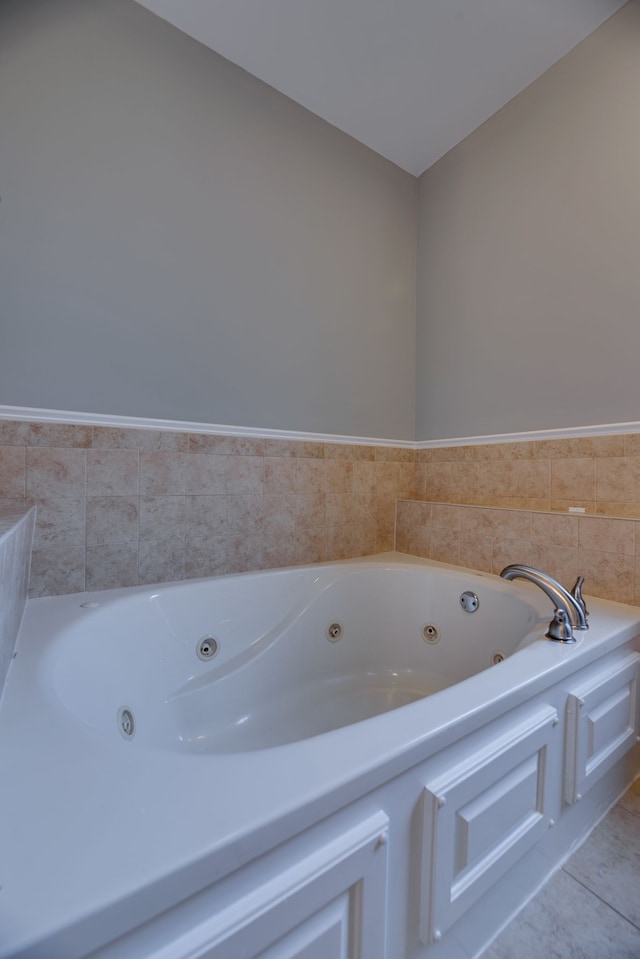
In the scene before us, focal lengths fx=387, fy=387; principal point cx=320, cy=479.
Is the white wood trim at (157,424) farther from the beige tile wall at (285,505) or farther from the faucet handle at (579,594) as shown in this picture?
the faucet handle at (579,594)

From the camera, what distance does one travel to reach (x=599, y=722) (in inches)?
39.4

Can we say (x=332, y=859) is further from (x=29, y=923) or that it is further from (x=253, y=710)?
(x=253, y=710)

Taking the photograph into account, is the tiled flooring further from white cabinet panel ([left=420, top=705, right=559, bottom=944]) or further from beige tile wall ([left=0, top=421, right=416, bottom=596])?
beige tile wall ([left=0, top=421, right=416, bottom=596])

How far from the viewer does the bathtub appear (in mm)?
384

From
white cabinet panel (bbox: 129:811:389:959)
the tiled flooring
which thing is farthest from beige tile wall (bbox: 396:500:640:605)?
white cabinet panel (bbox: 129:811:389:959)

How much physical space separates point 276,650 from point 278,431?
91cm

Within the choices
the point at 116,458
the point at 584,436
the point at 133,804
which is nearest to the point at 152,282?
the point at 116,458

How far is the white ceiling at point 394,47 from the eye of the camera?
4.91 ft

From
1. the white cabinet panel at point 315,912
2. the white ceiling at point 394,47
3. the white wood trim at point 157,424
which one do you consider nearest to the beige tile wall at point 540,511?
the white wood trim at point 157,424

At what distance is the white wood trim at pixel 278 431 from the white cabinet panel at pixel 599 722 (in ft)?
2.77

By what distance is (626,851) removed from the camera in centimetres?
101

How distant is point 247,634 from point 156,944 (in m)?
1.07

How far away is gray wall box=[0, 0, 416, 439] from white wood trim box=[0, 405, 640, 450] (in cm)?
4

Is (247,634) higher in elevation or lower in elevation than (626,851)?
higher
